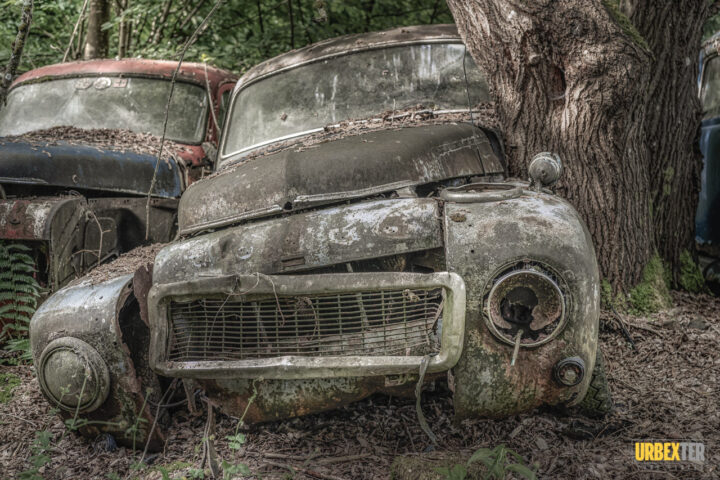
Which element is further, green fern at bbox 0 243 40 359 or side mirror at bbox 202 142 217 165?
side mirror at bbox 202 142 217 165

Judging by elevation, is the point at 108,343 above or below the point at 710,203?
above

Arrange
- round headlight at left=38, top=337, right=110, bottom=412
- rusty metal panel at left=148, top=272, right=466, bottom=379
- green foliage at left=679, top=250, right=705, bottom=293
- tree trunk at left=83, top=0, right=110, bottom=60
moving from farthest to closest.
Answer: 1. tree trunk at left=83, top=0, right=110, bottom=60
2. green foliage at left=679, top=250, right=705, bottom=293
3. round headlight at left=38, top=337, right=110, bottom=412
4. rusty metal panel at left=148, top=272, right=466, bottom=379

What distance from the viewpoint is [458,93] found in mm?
3807

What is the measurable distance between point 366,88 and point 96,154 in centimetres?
201

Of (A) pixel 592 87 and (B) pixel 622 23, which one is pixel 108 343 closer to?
(A) pixel 592 87

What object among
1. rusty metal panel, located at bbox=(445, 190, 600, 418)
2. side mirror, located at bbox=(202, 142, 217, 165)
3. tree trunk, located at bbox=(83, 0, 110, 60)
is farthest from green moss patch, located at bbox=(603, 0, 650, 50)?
tree trunk, located at bbox=(83, 0, 110, 60)

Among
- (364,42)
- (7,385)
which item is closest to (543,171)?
(364,42)

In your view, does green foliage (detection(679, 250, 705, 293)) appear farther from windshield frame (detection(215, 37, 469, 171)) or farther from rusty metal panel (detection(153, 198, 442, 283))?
rusty metal panel (detection(153, 198, 442, 283))

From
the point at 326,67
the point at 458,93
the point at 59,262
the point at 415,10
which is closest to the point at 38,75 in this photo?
the point at 59,262

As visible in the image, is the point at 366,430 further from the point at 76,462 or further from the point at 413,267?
the point at 76,462

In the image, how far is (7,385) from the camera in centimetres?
355

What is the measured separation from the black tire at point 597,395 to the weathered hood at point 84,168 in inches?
127

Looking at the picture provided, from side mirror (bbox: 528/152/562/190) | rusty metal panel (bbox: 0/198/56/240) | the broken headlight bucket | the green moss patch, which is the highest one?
the green moss patch

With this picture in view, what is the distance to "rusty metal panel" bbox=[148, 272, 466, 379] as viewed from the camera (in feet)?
7.50
